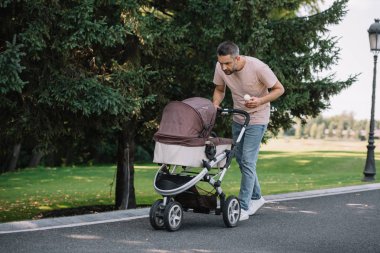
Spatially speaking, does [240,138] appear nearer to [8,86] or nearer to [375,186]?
[8,86]

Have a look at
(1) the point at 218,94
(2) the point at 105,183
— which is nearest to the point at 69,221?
(1) the point at 218,94

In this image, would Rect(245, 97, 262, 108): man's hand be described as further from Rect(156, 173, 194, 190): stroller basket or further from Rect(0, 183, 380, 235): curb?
Rect(0, 183, 380, 235): curb

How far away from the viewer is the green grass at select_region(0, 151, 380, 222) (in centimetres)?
1608

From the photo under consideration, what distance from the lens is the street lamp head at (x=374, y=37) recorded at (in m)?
15.6

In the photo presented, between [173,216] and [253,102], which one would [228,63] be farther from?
[173,216]

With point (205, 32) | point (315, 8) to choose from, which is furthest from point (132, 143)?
point (315, 8)

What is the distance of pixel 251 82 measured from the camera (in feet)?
22.0

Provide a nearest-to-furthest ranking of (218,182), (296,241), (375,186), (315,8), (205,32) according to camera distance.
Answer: (296,241), (218,182), (205,32), (375,186), (315,8)

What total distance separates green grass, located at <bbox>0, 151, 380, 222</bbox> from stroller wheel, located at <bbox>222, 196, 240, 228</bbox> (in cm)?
737

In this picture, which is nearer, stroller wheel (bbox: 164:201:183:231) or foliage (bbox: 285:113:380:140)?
stroller wheel (bbox: 164:201:183:231)

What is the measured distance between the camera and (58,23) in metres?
8.75

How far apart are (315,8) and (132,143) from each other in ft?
31.2

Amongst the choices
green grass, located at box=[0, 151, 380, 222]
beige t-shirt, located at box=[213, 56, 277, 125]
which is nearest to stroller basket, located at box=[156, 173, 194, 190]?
beige t-shirt, located at box=[213, 56, 277, 125]

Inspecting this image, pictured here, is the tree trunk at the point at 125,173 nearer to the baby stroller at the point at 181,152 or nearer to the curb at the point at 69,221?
the curb at the point at 69,221
